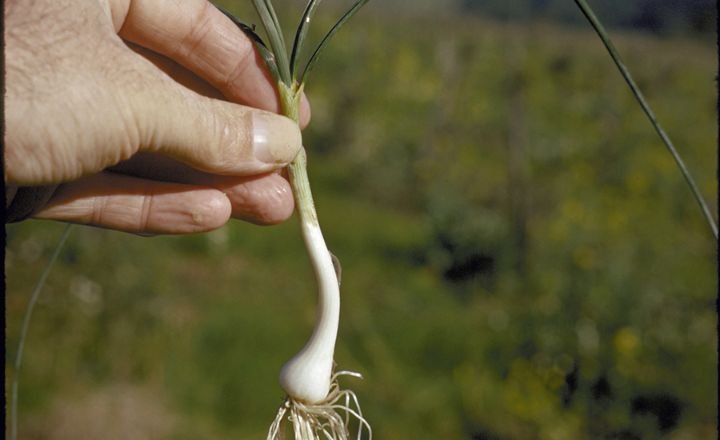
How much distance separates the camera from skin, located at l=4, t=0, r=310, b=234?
0.72 meters

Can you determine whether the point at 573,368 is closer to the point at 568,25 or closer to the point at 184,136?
the point at 184,136

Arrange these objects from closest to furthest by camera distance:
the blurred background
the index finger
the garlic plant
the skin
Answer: the skin → the garlic plant → the index finger → the blurred background

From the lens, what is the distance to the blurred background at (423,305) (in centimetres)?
231

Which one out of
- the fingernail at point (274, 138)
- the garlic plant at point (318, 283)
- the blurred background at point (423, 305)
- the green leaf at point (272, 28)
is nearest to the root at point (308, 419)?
the garlic plant at point (318, 283)

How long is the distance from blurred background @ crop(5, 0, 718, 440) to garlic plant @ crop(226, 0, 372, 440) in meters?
1.44

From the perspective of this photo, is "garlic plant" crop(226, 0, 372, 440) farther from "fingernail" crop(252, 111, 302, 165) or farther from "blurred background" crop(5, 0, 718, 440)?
"blurred background" crop(5, 0, 718, 440)

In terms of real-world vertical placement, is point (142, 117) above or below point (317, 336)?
above

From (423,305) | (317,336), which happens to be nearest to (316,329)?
(317,336)

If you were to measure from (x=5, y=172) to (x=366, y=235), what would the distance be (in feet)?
9.79

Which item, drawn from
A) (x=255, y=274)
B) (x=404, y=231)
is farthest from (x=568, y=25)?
(x=255, y=274)

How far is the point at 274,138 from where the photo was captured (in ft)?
2.83

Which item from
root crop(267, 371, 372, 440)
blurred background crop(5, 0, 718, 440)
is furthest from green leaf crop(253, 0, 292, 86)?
blurred background crop(5, 0, 718, 440)

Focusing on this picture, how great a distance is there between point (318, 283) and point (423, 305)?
7.33 feet

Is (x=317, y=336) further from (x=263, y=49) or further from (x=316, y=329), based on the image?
(x=263, y=49)
